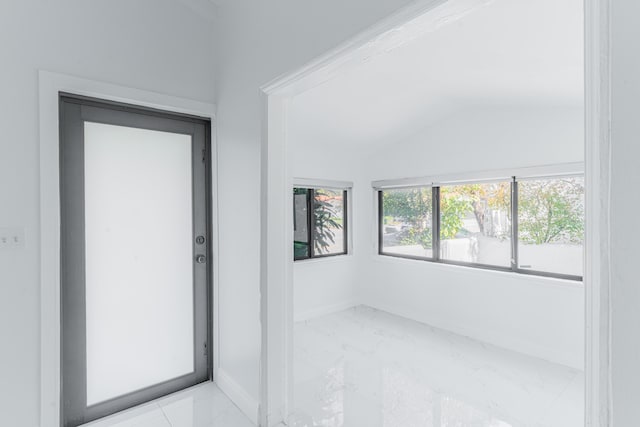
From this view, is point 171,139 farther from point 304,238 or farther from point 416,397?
point 416,397

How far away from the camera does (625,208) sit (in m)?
0.47

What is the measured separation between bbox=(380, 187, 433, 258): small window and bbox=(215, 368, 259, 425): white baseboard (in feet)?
8.86

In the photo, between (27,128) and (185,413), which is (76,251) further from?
(185,413)

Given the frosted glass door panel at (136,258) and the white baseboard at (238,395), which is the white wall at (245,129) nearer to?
the white baseboard at (238,395)

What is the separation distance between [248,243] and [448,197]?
2651 millimetres

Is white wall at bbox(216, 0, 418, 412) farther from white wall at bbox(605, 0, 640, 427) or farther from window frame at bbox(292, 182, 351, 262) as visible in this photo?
window frame at bbox(292, 182, 351, 262)

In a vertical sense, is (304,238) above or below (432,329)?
above

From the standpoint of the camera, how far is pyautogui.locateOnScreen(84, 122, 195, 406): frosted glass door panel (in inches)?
80.9

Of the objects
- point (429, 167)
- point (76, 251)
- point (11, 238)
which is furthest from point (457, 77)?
point (11, 238)

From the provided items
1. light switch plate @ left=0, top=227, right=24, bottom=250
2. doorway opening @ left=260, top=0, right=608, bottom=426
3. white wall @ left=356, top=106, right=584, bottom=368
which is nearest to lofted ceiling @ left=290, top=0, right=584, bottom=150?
A: doorway opening @ left=260, top=0, right=608, bottom=426

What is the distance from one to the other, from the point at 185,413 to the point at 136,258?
1.06 metres

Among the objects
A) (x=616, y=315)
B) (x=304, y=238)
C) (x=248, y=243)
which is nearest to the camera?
(x=616, y=315)

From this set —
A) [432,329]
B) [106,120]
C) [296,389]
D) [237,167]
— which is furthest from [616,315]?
[432,329]

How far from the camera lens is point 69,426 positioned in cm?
196
